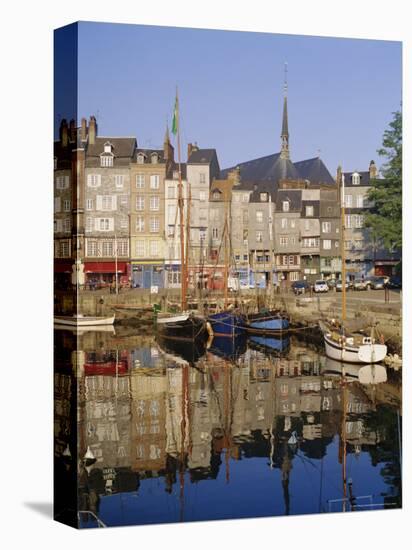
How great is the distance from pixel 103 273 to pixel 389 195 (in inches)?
159

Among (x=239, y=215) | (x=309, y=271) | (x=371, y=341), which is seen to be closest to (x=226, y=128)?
(x=239, y=215)

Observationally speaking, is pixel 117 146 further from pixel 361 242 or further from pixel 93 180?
pixel 361 242

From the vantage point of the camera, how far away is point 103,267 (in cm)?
1512

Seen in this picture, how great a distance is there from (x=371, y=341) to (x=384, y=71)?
3.48 metres

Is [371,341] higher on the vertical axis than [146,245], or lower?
lower

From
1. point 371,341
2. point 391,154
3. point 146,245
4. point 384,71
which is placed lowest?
point 371,341

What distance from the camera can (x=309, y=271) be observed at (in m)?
16.5

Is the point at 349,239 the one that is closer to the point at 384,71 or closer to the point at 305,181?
the point at 305,181

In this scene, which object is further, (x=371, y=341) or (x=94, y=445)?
(x=371, y=341)

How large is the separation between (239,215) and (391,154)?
220 cm

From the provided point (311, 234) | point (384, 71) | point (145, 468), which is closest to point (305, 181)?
point (311, 234)

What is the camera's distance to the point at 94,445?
14.7 meters

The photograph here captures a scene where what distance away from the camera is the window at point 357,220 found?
655 inches

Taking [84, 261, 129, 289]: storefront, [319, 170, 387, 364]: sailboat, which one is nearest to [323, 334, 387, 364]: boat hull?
[319, 170, 387, 364]: sailboat
